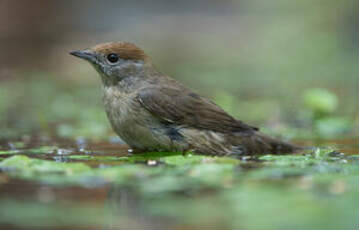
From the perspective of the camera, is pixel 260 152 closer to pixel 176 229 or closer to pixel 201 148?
pixel 201 148

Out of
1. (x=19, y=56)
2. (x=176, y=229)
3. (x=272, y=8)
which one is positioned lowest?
(x=176, y=229)

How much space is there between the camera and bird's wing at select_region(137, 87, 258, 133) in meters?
6.85

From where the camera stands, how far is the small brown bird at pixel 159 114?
6.71 metres

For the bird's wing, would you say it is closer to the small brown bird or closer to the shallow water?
the small brown bird

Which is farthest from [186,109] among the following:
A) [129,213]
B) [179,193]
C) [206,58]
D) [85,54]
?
[206,58]

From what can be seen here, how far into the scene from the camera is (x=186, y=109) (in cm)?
704

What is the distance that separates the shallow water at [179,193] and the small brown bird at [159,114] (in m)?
0.58

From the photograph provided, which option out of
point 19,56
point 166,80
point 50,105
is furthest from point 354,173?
point 19,56

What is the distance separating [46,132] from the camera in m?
8.91

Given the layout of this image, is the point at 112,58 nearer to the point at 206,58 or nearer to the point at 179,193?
the point at 179,193

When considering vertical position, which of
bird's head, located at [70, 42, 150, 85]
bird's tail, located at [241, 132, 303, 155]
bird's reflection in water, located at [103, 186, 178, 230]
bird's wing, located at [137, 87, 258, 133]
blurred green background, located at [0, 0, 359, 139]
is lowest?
bird's reflection in water, located at [103, 186, 178, 230]

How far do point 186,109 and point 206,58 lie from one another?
43.0 ft

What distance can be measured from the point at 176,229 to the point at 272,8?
23.9m

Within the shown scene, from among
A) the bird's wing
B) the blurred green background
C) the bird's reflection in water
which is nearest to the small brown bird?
the bird's wing
